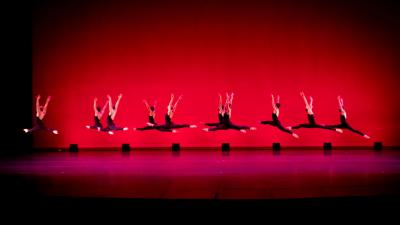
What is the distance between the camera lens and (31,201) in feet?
13.2

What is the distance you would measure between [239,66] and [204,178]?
5.24 m

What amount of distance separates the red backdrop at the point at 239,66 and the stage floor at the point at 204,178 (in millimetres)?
2717

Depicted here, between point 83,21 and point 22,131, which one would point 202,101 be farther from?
point 22,131

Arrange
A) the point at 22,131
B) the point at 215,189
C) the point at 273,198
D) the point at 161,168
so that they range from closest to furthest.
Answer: the point at 273,198 → the point at 215,189 → the point at 161,168 → the point at 22,131

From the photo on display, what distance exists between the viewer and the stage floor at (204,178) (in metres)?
4.16

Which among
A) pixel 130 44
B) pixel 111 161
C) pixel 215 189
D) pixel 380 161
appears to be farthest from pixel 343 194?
pixel 130 44

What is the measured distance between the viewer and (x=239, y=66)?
10.2 metres

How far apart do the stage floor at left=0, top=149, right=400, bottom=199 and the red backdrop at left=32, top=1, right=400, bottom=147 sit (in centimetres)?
272

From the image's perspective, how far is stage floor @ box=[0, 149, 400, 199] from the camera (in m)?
4.16

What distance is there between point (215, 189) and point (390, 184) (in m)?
1.61

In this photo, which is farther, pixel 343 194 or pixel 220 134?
pixel 220 134

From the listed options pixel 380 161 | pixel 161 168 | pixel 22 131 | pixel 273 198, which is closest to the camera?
pixel 273 198

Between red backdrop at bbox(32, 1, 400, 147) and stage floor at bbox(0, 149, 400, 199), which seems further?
red backdrop at bbox(32, 1, 400, 147)

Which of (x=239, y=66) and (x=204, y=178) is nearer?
(x=204, y=178)
